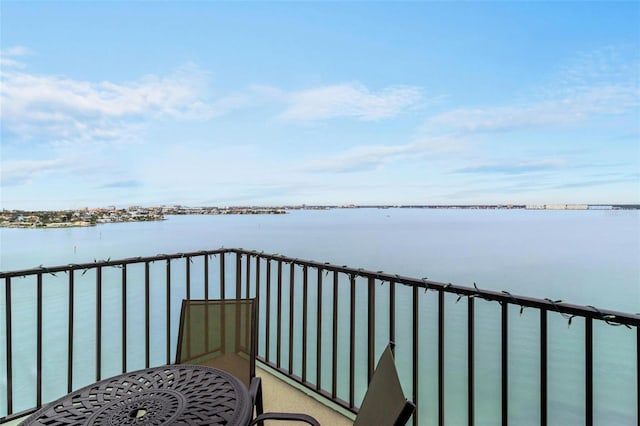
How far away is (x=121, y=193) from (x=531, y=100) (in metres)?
25.2

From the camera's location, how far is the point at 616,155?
1614 cm

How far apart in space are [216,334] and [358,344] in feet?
23.1

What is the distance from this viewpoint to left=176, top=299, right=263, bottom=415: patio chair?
6.48 ft

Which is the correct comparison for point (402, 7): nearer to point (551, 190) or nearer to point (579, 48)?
point (579, 48)

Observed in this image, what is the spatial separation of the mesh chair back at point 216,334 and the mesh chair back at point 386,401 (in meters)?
1.11

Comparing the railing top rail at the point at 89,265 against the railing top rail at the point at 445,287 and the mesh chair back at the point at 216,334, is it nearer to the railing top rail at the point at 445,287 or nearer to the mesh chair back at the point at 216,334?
the railing top rail at the point at 445,287

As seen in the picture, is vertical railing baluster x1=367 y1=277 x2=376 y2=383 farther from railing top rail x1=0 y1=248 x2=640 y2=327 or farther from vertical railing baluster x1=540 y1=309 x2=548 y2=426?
vertical railing baluster x1=540 y1=309 x2=548 y2=426

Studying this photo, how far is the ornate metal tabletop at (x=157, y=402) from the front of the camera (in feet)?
3.69

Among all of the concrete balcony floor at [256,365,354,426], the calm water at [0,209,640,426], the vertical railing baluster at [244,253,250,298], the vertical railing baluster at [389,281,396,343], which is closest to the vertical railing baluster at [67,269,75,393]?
the calm water at [0,209,640,426]

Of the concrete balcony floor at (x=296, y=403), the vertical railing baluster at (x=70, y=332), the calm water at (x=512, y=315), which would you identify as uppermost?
the vertical railing baluster at (x=70, y=332)

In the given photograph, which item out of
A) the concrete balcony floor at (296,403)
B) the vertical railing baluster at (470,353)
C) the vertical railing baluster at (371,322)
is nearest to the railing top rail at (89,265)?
the concrete balcony floor at (296,403)

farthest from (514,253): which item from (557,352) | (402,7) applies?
(402,7)

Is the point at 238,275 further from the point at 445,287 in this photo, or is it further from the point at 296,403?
the point at 445,287

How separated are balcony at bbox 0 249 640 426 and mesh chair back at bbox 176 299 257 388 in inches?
22.5
